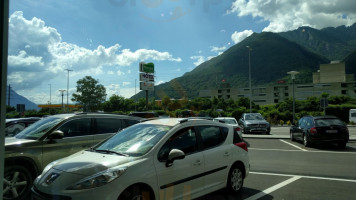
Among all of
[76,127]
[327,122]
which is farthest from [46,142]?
[327,122]

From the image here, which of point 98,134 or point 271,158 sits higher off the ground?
point 98,134

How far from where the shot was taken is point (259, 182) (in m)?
6.58

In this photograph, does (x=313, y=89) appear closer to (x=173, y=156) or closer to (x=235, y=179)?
(x=235, y=179)

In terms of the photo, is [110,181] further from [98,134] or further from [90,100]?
[90,100]

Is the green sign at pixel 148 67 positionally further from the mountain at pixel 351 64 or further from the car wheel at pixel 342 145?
the mountain at pixel 351 64

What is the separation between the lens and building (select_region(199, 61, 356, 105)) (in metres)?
115

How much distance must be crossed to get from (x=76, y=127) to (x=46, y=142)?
843 millimetres

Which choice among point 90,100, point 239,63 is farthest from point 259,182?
point 239,63

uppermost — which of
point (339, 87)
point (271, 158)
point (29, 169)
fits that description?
point (339, 87)

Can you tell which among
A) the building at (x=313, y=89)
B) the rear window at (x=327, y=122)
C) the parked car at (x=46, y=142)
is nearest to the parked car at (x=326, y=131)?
the rear window at (x=327, y=122)

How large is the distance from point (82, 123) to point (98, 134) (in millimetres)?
473

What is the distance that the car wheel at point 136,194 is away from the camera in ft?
11.6

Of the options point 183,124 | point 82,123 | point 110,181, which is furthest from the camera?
point 82,123

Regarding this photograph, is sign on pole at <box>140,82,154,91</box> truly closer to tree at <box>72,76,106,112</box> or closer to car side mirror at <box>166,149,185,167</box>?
car side mirror at <box>166,149,185,167</box>
